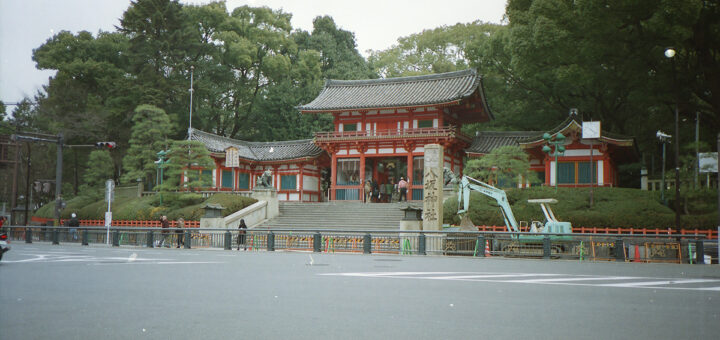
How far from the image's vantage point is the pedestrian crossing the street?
33.3ft

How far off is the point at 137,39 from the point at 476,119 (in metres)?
28.9

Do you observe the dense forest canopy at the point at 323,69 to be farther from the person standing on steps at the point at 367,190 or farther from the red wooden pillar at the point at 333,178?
the person standing on steps at the point at 367,190

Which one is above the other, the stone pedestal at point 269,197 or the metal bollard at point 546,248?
the stone pedestal at point 269,197

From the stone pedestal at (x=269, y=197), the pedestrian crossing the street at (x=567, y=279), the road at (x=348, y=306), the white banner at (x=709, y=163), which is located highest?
the white banner at (x=709, y=163)

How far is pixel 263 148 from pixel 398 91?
492 inches

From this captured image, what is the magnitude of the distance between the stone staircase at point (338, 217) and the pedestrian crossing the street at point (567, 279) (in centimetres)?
1717

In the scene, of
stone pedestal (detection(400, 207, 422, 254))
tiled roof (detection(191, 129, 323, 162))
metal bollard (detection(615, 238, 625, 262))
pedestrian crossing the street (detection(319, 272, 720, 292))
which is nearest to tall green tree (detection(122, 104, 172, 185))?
tiled roof (detection(191, 129, 323, 162))

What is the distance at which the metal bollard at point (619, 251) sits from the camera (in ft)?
57.9

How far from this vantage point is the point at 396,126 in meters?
40.8

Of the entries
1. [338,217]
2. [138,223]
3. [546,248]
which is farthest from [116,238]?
[546,248]

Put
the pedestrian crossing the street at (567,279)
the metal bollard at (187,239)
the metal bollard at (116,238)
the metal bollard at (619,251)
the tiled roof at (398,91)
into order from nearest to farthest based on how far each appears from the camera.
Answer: the pedestrian crossing the street at (567,279) < the metal bollard at (619,251) < the metal bollard at (187,239) < the metal bollard at (116,238) < the tiled roof at (398,91)

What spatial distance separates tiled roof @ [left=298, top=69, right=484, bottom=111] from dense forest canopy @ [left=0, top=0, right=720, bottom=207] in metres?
2.28

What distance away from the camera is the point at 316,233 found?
868 inches

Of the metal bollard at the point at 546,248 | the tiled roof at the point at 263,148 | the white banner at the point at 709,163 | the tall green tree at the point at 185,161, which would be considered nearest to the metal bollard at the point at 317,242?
the metal bollard at the point at 546,248
